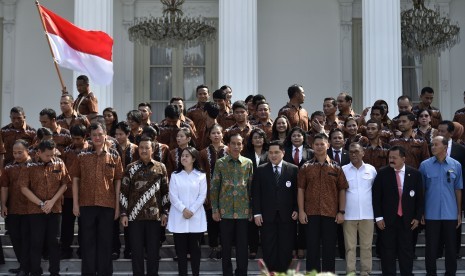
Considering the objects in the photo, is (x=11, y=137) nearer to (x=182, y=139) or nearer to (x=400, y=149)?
(x=182, y=139)

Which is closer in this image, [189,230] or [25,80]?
[189,230]

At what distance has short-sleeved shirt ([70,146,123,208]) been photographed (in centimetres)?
1021

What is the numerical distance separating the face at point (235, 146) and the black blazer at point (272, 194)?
322 mm

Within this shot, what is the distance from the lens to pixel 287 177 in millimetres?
10336

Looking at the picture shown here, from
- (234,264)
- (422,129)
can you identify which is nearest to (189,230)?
(234,264)

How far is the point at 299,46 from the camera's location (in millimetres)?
19094

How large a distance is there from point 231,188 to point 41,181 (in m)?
2.33

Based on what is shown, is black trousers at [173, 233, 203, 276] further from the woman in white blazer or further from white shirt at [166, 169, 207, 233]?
white shirt at [166, 169, 207, 233]

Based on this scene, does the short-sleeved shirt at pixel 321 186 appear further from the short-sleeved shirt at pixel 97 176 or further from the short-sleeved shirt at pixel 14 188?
the short-sleeved shirt at pixel 14 188

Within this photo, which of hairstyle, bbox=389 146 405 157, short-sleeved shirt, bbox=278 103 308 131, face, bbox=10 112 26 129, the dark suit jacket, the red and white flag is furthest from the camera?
the red and white flag

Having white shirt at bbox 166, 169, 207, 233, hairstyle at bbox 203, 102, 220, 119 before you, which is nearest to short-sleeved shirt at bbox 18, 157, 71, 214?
white shirt at bbox 166, 169, 207, 233

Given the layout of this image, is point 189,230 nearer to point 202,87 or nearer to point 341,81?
point 202,87

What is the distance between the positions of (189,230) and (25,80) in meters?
10.1

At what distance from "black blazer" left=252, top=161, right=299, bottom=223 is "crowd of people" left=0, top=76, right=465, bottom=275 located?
14 mm
